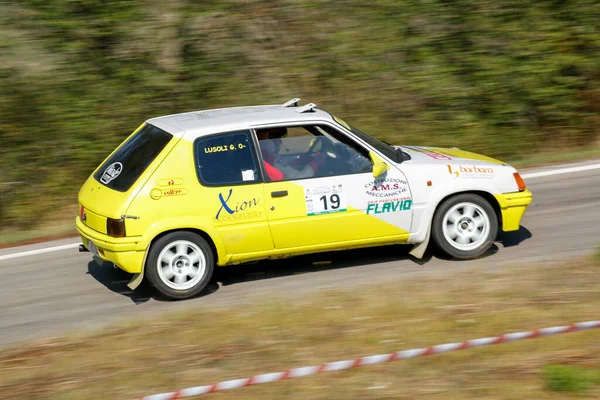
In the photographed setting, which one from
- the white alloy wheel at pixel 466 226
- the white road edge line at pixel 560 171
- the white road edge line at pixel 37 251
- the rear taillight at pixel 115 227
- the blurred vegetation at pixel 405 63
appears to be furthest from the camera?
the blurred vegetation at pixel 405 63

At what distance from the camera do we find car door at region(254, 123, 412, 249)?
7949 mm

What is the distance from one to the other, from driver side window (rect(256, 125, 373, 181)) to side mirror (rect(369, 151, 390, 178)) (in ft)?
0.19

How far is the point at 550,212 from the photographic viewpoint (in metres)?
10.2

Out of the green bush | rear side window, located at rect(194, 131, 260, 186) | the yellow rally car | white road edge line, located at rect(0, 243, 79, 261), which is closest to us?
the green bush

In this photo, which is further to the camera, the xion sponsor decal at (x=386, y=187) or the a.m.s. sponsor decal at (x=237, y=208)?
the xion sponsor decal at (x=386, y=187)

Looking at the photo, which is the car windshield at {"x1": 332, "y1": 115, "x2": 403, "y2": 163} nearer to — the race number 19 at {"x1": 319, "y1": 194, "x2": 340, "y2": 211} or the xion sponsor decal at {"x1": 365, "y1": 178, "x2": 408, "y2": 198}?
the xion sponsor decal at {"x1": 365, "y1": 178, "x2": 408, "y2": 198}

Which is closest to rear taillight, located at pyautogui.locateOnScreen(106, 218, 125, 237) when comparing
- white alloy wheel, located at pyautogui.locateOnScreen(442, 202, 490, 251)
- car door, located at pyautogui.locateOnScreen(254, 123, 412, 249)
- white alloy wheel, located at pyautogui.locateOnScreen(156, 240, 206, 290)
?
white alloy wheel, located at pyautogui.locateOnScreen(156, 240, 206, 290)

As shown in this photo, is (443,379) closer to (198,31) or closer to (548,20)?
(198,31)

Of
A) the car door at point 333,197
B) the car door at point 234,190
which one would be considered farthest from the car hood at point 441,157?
the car door at point 234,190

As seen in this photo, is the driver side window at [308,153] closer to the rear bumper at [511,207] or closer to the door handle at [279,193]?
the door handle at [279,193]

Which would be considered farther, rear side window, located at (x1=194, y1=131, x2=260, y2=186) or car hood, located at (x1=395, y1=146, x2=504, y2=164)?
car hood, located at (x1=395, y1=146, x2=504, y2=164)

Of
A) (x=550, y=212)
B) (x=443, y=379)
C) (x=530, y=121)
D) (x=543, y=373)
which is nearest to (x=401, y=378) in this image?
(x=443, y=379)

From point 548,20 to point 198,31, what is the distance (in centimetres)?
579

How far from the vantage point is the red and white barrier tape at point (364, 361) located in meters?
5.74
